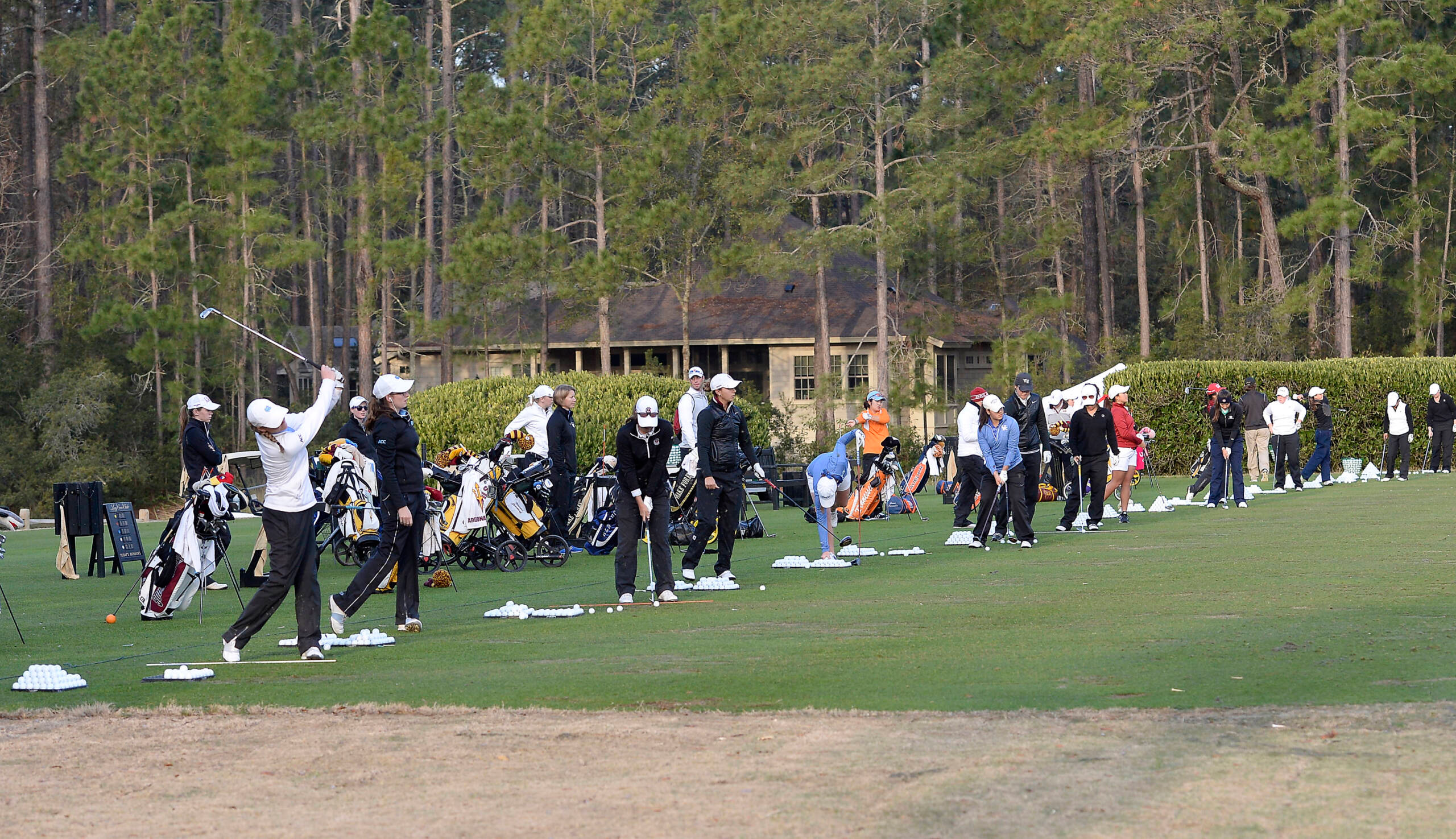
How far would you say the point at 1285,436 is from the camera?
28719 millimetres

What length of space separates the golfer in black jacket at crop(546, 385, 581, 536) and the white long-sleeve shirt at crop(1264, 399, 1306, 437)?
14.8 m

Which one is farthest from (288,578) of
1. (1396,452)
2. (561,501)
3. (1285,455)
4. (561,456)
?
(1396,452)

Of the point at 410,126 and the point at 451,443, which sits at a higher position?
the point at 410,126

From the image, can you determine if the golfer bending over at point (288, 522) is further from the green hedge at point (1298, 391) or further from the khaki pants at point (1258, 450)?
the green hedge at point (1298, 391)

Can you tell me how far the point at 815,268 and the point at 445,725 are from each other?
35.9 metres

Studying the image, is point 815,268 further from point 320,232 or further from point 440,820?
point 440,820

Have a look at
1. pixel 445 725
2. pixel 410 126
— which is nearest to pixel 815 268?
pixel 410 126

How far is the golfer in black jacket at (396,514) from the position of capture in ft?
39.0

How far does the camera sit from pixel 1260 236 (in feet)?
182

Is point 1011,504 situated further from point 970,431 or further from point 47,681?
point 47,681

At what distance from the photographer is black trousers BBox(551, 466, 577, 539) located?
18156 millimetres

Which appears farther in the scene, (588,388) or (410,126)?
(410,126)

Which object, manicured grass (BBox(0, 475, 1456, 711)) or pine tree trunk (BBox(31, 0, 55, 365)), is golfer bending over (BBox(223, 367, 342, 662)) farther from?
pine tree trunk (BBox(31, 0, 55, 365))

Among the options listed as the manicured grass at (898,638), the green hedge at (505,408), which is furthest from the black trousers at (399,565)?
the green hedge at (505,408)
